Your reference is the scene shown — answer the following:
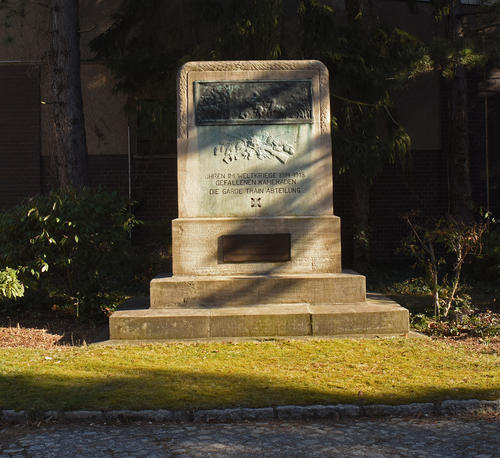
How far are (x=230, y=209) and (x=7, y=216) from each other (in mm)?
2747

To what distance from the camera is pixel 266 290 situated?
25.1ft

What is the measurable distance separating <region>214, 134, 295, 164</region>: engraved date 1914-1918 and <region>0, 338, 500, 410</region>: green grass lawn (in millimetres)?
2273

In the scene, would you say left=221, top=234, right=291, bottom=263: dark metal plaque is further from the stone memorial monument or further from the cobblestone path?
the cobblestone path

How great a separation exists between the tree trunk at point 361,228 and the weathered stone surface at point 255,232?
5.95 m

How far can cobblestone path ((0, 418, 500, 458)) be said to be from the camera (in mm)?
3990

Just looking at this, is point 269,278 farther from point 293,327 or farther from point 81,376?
point 81,376

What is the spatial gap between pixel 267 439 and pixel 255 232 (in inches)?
152

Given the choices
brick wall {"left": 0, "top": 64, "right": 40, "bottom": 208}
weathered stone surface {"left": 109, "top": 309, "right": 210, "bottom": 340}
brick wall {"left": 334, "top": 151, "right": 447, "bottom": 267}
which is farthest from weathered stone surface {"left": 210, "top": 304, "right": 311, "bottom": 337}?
brick wall {"left": 0, "top": 64, "right": 40, "bottom": 208}

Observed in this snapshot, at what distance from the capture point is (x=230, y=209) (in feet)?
26.1

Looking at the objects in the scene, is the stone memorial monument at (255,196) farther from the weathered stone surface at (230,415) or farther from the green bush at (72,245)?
the weathered stone surface at (230,415)

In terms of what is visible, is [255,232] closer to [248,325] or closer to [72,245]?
[248,325]

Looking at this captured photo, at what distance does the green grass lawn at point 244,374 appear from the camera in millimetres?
4855

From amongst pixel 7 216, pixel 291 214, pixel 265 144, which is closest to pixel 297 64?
pixel 265 144

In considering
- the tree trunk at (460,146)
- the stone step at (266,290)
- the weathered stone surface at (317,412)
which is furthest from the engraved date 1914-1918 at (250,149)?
the tree trunk at (460,146)
